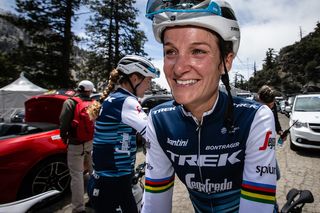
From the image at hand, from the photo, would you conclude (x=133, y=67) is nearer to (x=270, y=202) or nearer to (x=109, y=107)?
(x=109, y=107)

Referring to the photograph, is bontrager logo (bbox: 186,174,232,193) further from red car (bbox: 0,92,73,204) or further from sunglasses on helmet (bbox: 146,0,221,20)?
red car (bbox: 0,92,73,204)

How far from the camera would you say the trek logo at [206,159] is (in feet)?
4.95

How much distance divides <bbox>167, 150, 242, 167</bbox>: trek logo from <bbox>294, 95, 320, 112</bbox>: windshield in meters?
9.19

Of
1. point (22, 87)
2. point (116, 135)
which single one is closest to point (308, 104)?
point (116, 135)

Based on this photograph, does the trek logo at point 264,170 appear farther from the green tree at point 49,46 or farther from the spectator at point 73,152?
the green tree at point 49,46

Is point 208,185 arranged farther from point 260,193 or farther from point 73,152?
point 73,152

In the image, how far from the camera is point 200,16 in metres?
1.45

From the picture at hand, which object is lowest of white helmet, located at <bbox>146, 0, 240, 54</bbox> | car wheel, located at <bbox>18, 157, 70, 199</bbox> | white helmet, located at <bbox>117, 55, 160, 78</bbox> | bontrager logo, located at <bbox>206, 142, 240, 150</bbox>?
car wheel, located at <bbox>18, 157, 70, 199</bbox>

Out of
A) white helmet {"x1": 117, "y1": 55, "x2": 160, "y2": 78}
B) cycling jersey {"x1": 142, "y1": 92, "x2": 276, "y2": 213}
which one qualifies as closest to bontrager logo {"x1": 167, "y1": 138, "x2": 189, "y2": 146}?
cycling jersey {"x1": 142, "y1": 92, "x2": 276, "y2": 213}

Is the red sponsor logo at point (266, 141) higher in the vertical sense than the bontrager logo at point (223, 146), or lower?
higher

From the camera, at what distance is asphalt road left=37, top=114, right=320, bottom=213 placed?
179 inches

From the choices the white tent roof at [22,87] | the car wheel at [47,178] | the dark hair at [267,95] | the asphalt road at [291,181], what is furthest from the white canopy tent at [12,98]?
the dark hair at [267,95]

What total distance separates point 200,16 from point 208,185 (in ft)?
3.59

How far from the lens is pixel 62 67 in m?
23.7
